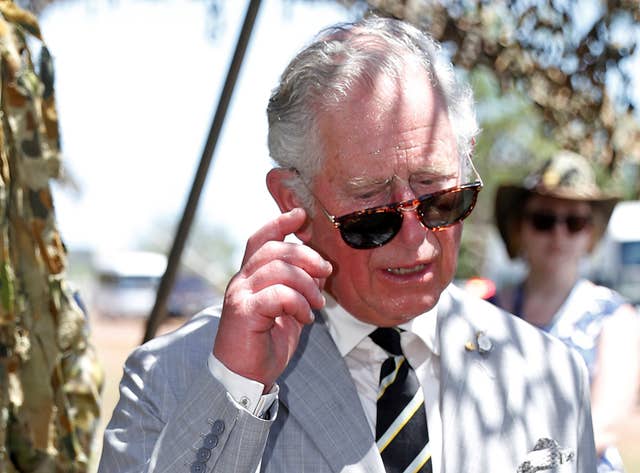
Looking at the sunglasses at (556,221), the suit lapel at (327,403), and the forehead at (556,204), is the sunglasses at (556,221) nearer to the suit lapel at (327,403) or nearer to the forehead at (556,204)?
the forehead at (556,204)

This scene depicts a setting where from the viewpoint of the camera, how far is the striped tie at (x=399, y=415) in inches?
80.8

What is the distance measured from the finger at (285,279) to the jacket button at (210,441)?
0.88ft

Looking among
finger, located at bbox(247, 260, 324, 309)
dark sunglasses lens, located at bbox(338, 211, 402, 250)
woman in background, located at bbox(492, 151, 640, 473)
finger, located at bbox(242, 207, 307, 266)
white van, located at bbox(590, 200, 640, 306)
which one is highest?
finger, located at bbox(242, 207, 307, 266)

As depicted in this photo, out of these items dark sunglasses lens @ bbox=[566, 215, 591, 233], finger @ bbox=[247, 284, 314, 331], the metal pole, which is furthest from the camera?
dark sunglasses lens @ bbox=[566, 215, 591, 233]

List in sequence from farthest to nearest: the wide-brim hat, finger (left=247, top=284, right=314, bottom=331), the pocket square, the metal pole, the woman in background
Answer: the wide-brim hat
the woman in background
the metal pole
the pocket square
finger (left=247, top=284, right=314, bottom=331)

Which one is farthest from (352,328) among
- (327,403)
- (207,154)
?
(207,154)

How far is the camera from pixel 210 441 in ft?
5.79

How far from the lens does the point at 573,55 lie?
3725mm

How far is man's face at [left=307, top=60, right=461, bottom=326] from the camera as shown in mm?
2078

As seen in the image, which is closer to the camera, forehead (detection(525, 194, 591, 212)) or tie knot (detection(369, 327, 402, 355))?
tie knot (detection(369, 327, 402, 355))

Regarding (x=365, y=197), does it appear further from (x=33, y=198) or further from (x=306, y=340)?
(x=33, y=198)

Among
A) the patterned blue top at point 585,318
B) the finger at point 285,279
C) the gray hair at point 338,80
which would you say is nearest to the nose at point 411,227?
the gray hair at point 338,80

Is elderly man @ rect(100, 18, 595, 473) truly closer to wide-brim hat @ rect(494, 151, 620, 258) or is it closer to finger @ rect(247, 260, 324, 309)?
finger @ rect(247, 260, 324, 309)

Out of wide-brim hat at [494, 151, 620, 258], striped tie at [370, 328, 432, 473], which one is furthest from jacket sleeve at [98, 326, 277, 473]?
wide-brim hat at [494, 151, 620, 258]
